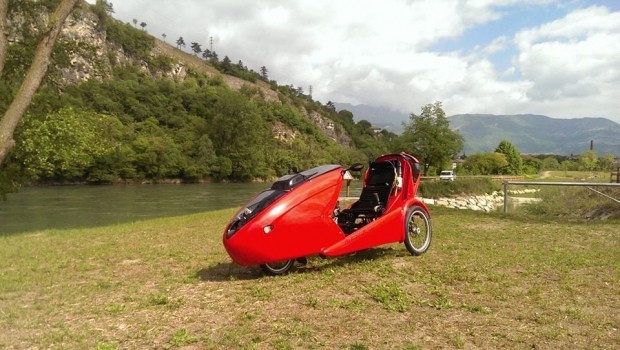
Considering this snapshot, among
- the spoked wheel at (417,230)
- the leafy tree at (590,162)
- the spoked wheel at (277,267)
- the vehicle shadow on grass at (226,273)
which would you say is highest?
the leafy tree at (590,162)

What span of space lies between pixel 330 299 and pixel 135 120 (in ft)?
324

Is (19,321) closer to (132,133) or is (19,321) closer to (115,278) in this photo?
(115,278)

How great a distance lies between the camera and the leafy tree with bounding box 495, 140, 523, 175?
79562 millimetres

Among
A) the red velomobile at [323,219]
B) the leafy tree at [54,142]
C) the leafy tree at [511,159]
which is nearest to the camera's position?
the red velomobile at [323,219]

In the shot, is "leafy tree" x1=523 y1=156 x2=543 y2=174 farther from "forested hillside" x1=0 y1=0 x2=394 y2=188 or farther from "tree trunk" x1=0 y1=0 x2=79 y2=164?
"tree trunk" x1=0 y1=0 x2=79 y2=164

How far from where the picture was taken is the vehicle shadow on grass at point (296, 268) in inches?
243

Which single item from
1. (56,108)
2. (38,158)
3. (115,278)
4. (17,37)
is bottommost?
(115,278)

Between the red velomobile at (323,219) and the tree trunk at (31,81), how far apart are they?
3.87 meters

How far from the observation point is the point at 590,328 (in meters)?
3.90

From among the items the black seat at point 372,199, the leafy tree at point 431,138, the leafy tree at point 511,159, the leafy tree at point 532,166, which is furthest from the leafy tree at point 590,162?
the black seat at point 372,199

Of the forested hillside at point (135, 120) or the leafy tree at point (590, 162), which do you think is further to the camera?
the leafy tree at point (590, 162)

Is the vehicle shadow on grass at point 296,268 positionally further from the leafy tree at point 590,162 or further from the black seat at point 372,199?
the leafy tree at point 590,162

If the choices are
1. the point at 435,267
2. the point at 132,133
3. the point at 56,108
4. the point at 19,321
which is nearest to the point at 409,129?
the point at 56,108

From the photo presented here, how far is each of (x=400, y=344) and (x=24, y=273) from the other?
19.2 ft
